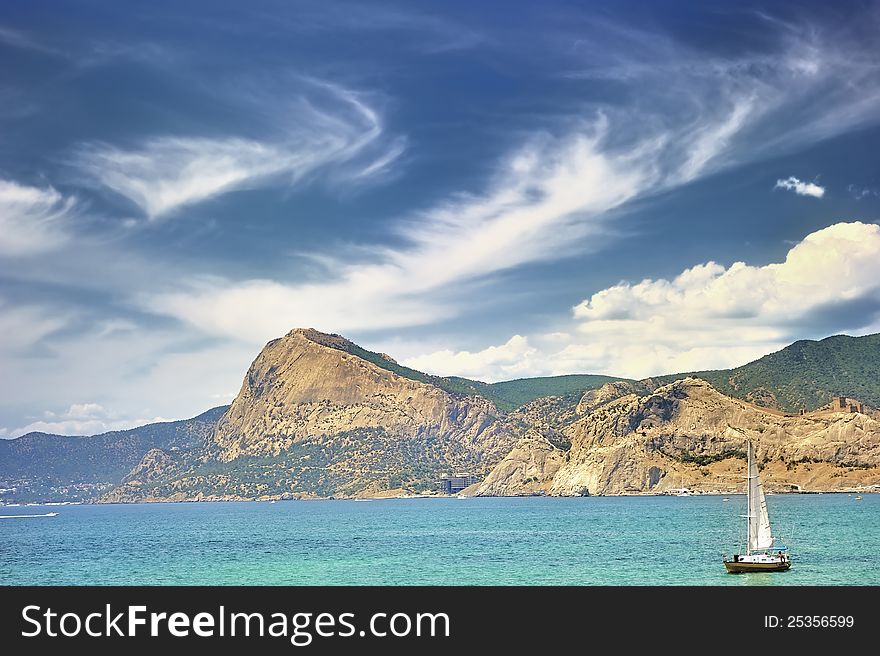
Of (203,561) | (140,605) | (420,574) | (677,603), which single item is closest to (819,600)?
(677,603)

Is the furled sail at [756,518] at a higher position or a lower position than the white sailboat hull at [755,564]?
higher

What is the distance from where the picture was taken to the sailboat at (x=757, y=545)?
73.4 metres

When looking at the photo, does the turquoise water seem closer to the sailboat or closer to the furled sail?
the sailboat

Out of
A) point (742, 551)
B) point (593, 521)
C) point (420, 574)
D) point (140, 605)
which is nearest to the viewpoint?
point (140, 605)

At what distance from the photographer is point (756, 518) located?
77438 millimetres

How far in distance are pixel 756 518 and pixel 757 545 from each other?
2.26 meters

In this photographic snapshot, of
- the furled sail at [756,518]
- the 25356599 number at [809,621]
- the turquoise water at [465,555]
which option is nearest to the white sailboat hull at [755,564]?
the turquoise water at [465,555]

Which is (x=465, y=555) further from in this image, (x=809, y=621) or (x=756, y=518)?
(x=809, y=621)

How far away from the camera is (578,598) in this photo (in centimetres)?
3275

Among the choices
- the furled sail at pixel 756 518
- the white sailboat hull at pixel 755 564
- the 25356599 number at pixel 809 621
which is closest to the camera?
the 25356599 number at pixel 809 621

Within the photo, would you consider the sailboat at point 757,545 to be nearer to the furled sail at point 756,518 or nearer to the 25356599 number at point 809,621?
the furled sail at point 756,518

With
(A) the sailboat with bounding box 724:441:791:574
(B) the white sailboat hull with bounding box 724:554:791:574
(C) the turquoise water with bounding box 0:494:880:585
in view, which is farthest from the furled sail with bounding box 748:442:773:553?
(C) the turquoise water with bounding box 0:494:880:585

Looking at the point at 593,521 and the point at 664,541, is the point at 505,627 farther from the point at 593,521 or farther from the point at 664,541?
Answer: the point at 593,521

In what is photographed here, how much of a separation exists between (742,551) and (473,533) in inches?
2284
